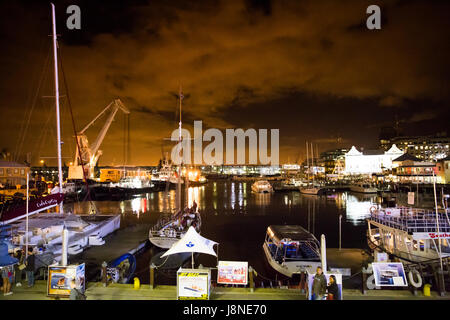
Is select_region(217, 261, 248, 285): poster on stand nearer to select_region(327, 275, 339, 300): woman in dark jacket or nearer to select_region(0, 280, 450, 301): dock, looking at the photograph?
select_region(0, 280, 450, 301): dock

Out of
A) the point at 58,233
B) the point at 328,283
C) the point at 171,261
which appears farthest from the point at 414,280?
the point at 58,233

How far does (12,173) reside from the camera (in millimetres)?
58625

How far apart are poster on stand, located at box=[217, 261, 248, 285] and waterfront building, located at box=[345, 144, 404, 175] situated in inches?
4906

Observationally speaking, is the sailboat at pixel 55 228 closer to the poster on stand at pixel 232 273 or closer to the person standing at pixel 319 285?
the poster on stand at pixel 232 273

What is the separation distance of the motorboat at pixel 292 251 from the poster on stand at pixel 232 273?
625 centimetres

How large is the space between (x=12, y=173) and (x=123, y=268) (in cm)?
6019

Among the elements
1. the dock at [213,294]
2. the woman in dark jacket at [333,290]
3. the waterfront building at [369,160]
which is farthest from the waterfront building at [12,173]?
the waterfront building at [369,160]

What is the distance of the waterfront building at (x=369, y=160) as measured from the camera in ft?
384

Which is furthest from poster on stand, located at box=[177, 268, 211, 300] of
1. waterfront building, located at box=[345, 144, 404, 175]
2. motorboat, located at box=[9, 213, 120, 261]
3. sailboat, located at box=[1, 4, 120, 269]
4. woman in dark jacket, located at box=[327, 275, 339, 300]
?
waterfront building, located at box=[345, 144, 404, 175]

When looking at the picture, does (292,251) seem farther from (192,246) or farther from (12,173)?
(12,173)

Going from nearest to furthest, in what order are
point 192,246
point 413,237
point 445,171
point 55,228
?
point 192,246
point 413,237
point 55,228
point 445,171

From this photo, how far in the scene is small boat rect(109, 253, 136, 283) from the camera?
1309cm

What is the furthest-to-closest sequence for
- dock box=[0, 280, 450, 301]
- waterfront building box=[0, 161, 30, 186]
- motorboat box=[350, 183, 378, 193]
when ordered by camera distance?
1. motorboat box=[350, 183, 378, 193]
2. waterfront building box=[0, 161, 30, 186]
3. dock box=[0, 280, 450, 301]

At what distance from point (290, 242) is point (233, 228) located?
16398 mm
